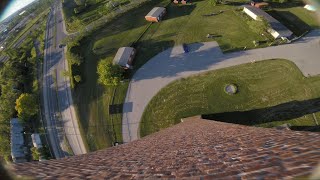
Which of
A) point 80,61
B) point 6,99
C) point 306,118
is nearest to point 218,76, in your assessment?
point 306,118

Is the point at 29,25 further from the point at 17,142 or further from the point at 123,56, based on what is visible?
the point at 17,142

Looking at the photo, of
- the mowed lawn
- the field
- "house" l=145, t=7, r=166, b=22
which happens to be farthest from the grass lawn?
"house" l=145, t=7, r=166, b=22

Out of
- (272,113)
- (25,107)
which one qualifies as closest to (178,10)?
(272,113)

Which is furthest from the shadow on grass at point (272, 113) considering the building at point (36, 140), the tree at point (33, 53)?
the tree at point (33, 53)

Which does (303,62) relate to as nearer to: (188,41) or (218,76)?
(218,76)

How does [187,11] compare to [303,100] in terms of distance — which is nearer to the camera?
[303,100]

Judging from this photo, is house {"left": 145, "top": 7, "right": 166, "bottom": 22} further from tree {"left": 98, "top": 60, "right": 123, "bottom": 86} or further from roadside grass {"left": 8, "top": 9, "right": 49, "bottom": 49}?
roadside grass {"left": 8, "top": 9, "right": 49, "bottom": 49}
